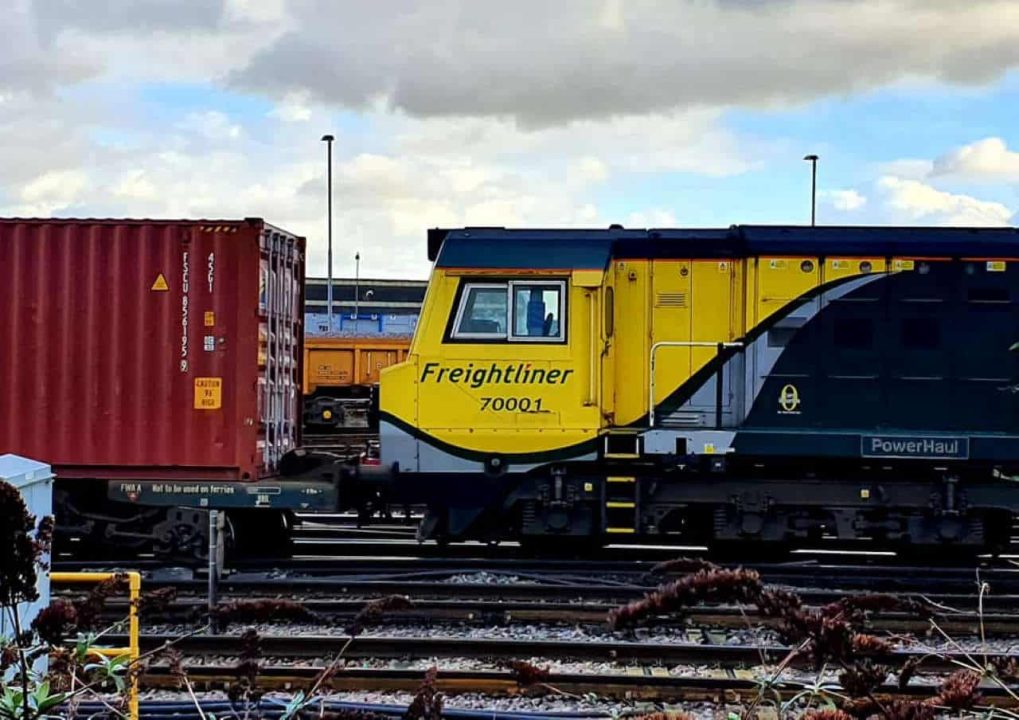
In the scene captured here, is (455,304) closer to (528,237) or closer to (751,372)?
(528,237)

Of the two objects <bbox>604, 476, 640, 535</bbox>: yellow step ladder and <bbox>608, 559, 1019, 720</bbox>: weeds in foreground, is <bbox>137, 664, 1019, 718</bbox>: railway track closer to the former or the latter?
<bbox>604, 476, 640, 535</bbox>: yellow step ladder

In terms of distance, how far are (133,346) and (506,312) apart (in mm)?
3814

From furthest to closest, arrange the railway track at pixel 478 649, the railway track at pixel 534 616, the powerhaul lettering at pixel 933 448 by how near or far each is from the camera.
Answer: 1. the powerhaul lettering at pixel 933 448
2. the railway track at pixel 534 616
3. the railway track at pixel 478 649

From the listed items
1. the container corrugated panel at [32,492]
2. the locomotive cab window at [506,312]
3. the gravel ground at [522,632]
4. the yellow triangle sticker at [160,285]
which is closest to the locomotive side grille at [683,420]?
the locomotive cab window at [506,312]

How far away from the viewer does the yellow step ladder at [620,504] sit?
1138 centimetres

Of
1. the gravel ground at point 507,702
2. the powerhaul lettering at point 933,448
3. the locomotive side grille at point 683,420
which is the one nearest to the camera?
the gravel ground at point 507,702

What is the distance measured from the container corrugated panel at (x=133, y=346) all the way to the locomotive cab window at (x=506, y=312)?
2.12 meters

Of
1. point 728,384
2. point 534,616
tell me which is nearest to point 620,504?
point 728,384

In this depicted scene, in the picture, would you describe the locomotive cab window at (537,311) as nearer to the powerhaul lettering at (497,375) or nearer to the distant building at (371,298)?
the powerhaul lettering at (497,375)

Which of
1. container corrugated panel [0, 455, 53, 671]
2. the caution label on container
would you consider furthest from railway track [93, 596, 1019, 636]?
container corrugated panel [0, 455, 53, 671]

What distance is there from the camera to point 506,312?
11.5 m

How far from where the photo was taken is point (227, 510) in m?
11.6

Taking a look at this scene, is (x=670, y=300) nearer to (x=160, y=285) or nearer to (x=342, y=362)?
(x=160, y=285)

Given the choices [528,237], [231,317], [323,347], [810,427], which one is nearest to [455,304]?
[528,237]
